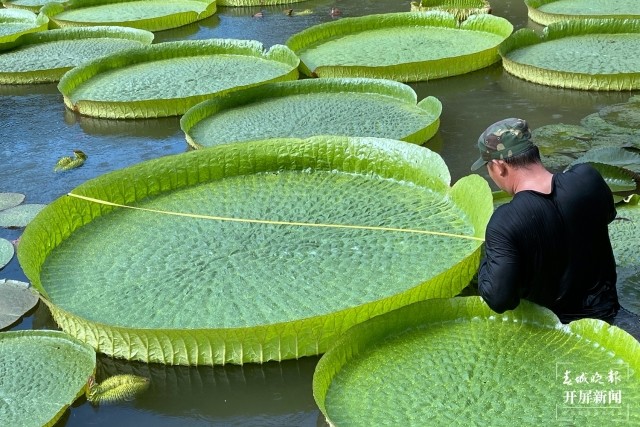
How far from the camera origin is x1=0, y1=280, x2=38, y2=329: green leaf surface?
11.9 ft

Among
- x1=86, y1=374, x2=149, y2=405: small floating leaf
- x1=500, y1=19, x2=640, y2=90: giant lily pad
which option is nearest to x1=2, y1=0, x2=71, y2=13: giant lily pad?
x1=500, y1=19, x2=640, y2=90: giant lily pad

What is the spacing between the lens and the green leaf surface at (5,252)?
409 cm

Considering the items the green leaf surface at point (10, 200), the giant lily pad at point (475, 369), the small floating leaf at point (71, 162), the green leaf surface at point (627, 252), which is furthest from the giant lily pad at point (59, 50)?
the giant lily pad at point (475, 369)

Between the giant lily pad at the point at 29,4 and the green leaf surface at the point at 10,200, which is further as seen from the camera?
the giant lily pad at the point at 29,4

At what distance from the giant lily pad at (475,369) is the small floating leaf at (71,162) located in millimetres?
2860

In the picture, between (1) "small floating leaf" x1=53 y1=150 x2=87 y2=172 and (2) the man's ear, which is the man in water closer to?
(2) the man's ear

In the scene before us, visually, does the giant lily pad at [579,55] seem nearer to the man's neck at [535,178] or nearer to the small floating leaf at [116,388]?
the man's neck at [535,178]

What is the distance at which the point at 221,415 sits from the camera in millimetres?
2990

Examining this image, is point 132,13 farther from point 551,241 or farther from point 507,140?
point 551,241

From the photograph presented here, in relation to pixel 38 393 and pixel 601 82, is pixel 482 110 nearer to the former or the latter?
pixel 601 82

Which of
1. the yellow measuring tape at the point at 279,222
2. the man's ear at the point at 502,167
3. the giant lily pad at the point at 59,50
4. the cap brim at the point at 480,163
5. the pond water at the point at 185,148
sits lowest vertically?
the pond water at the point at 185,148

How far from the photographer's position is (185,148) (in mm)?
5410

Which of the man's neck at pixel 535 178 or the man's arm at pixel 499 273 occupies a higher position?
the man's neck at pixel 535 178

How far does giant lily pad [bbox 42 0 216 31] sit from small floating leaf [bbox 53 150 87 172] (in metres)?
3.26
